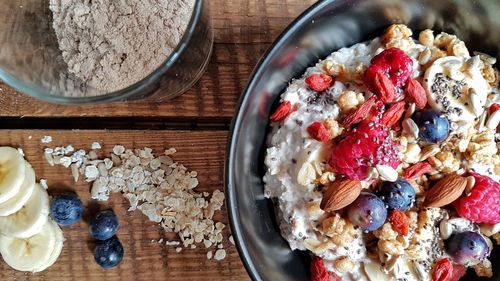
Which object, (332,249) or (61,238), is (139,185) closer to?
(61,238)

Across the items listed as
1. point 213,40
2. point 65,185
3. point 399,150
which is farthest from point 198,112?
point 399,150

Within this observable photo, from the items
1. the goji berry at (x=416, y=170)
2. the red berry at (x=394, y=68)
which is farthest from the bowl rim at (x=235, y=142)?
the goji berry at (x=416, y=170)

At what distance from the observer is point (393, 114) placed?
33.0 inches

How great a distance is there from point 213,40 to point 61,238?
40 cm

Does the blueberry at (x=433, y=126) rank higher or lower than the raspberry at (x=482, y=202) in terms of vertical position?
higher

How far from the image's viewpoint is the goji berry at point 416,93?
835mm

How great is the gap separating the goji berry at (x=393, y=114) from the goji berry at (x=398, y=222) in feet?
0.37

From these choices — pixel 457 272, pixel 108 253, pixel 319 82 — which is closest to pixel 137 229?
pixel 108 253

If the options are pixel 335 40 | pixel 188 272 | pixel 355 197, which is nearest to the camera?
pixel 355 197

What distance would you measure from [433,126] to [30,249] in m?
0.63

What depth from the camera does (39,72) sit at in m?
0.98

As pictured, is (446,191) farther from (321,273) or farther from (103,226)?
(103,226)

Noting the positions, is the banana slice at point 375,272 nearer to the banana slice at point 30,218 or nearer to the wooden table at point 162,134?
the wooden table at point 162,134

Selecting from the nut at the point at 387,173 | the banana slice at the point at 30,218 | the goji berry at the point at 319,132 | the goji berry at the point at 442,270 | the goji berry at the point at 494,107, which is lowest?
the banana slice at the point at 30,218
